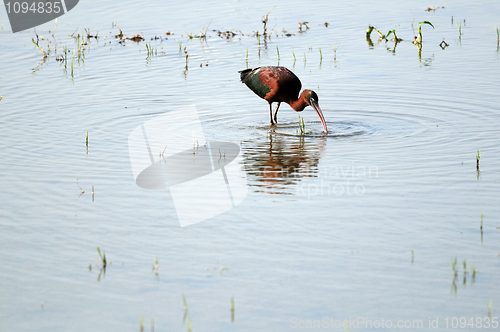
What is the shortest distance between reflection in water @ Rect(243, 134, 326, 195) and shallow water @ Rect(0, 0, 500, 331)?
0.12 ft

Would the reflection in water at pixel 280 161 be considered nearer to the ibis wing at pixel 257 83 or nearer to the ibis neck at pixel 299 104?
the ibis neck at pixel 299 104

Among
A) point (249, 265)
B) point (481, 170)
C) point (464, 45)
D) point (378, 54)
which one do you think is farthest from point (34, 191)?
point (464, 45)

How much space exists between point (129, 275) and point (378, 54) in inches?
435

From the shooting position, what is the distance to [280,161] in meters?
7.98

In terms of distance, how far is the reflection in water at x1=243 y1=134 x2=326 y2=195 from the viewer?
7059 millimetres

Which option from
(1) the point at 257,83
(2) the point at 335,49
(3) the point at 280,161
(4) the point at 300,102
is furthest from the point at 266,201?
(2) the point at 335,49

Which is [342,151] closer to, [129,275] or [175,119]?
[175,119]

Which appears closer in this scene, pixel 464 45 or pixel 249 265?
pixel 249 265

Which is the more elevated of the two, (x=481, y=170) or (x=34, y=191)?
(x=34, y=191)

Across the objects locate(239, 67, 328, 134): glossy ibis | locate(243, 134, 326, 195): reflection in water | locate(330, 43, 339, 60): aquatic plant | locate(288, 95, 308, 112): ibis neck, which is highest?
locate(239, 67, 328, 134): glossy ibis

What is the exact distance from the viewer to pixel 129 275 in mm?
4875

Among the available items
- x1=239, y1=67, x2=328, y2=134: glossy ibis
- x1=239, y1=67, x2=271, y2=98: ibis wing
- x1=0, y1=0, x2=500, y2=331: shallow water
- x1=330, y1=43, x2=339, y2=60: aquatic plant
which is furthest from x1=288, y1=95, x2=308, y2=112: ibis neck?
x1=330, y1=43, x2=339, y2=60: aquatic plant

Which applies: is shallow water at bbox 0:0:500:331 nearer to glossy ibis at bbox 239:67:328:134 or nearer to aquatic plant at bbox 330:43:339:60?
aquatic plant at bbox 330:43:339:60

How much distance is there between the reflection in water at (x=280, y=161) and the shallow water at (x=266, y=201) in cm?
4
